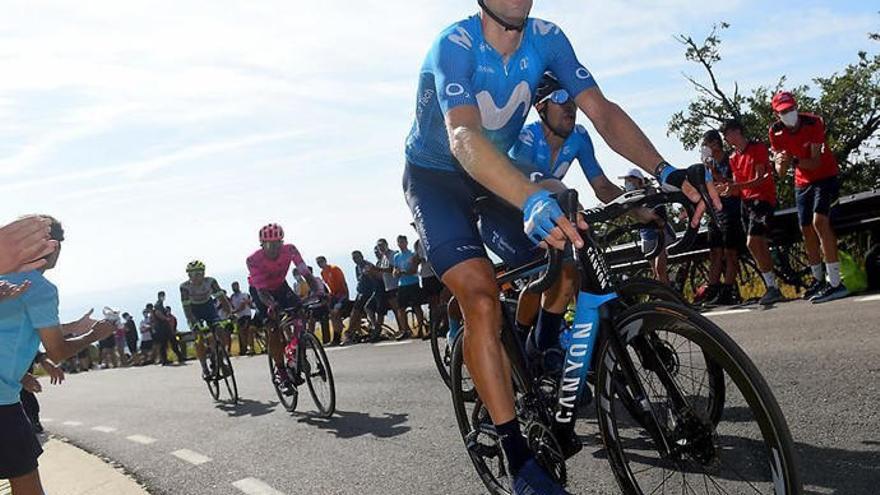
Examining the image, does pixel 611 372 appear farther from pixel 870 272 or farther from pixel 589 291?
pixel 870 272

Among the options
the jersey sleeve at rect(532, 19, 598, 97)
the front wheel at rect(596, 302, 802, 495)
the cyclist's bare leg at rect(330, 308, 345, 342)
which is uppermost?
the jersey sleeve at rect(532, 19, 598, 97)

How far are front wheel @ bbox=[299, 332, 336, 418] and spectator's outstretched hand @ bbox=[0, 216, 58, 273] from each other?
206 inches

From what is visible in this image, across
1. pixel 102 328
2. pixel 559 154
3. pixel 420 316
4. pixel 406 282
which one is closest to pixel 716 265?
pixel 559 154

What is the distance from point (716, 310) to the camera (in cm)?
952

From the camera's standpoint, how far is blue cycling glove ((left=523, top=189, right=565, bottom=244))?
94.4 inches

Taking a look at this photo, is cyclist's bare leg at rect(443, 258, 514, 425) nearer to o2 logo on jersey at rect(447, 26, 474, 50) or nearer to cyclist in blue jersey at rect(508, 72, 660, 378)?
o2 logo on jersey at rect(447, 26, 474, 50)

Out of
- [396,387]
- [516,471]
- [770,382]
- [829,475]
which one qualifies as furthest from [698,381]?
[396,387]

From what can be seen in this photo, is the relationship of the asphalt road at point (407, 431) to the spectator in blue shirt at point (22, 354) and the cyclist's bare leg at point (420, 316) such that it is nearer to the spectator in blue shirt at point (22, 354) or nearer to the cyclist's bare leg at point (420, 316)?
the spectator in blue shirt at point (22, 354)

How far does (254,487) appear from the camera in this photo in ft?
17.4

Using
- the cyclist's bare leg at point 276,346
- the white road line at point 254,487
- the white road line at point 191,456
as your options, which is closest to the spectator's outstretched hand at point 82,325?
the white road line at point 254,487

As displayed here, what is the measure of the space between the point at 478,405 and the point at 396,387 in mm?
4707

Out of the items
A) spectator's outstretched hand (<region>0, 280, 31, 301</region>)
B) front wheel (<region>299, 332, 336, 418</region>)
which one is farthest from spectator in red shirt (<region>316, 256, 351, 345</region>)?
spectator's outstretched hand (<region>0, 280, 31, 301</region>)

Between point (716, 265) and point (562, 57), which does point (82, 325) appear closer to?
point (562, 57)

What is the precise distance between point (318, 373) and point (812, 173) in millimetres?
6148
